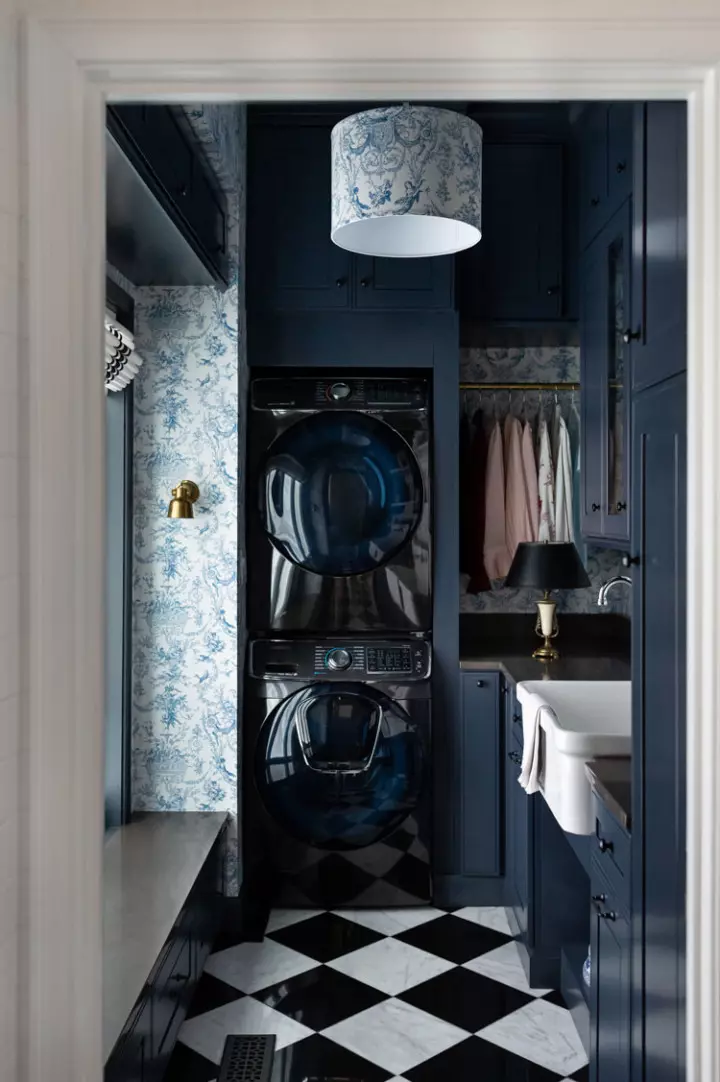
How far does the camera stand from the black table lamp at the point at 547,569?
11.0 feet

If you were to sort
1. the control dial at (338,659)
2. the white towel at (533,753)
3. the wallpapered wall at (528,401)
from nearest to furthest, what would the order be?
the white towel at (533,753) < the control dial at (338,659) < the wallpapered wall at (528,401)

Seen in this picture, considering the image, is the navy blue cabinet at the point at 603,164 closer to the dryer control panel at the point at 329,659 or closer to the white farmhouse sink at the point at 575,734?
the white farmhouse sink at the point at 575,734

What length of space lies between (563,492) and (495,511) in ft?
0.92

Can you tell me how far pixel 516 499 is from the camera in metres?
3.62

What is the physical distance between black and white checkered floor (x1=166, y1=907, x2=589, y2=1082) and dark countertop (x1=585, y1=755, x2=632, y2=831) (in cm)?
86

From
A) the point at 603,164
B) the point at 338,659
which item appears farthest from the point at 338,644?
the point at 603,164

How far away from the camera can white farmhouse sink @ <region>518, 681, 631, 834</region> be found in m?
2.11

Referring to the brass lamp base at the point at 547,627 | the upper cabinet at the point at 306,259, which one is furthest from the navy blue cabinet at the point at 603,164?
the brass lamp base at the point at 547,627

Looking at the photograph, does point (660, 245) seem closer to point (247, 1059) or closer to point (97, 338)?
point (97, 338)

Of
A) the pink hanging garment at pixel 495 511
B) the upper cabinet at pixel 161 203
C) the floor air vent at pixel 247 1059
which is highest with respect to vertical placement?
the upper cabinet at pixel 161 203

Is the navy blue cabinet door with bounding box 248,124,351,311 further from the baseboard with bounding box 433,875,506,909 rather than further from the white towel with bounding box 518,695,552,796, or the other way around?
the baseboard with bounding box 433,875,506,909

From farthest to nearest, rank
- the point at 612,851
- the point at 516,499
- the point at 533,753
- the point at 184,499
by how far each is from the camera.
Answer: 1. the point at 516,499
2. the point at 184,499
3. the point at 533,753
4. the point at 612,851

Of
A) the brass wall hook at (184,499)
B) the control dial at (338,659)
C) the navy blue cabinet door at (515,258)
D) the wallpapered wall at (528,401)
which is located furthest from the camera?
the wallpapered wall at (528,401)

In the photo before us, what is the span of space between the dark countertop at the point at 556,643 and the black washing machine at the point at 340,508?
322 millimetres
